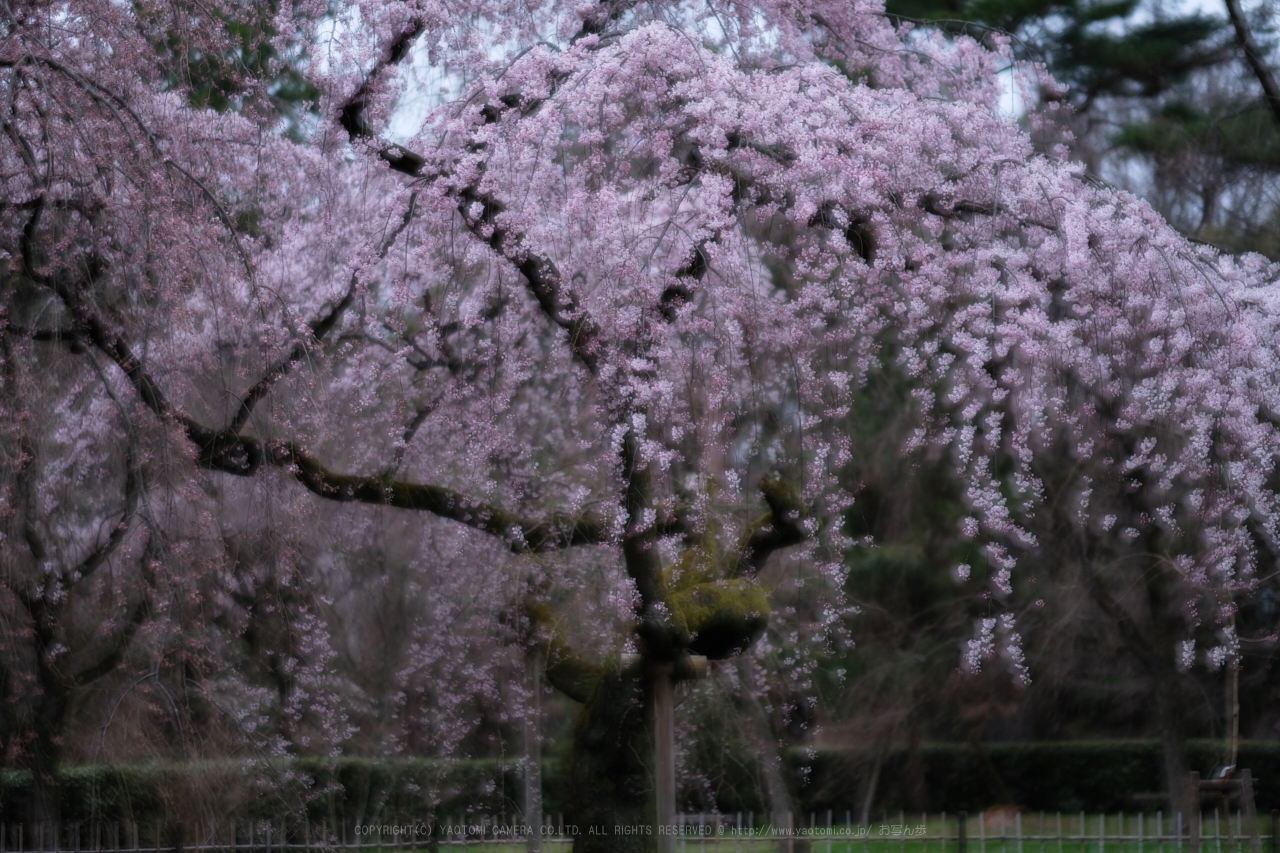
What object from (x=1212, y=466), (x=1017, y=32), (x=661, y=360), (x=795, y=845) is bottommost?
(x=795, y=845)

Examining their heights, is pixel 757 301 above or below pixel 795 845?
above

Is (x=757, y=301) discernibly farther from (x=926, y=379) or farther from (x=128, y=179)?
(x=128, y=179)

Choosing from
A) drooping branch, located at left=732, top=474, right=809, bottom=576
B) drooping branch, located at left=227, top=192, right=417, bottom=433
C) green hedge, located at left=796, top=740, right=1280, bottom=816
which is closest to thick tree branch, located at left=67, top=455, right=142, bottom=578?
drooping branch, located at left=227, top=192, right=417, bottom=433

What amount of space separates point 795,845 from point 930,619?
12.2ft

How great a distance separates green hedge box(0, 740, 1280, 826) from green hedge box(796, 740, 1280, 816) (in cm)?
1

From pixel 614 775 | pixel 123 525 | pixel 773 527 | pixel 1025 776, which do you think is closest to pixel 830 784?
pixel 1025 776

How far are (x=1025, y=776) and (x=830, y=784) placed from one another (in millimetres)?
2555

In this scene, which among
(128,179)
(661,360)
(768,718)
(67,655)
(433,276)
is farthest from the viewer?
(768,718)

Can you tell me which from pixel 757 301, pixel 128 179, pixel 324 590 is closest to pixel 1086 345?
pixel 757 301

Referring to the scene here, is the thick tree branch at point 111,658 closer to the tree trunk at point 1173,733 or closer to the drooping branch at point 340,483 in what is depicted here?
the drooping branch at point 340,483

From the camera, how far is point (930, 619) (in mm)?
11594

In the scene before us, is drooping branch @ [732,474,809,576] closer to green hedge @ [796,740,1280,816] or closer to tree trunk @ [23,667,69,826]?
tree trunk @ [23,667,69,826]

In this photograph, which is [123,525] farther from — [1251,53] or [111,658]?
[1251,53]

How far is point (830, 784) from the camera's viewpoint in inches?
446
